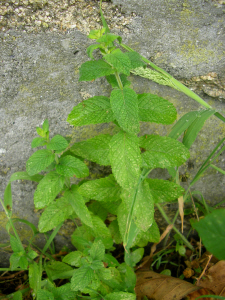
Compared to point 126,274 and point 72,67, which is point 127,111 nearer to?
point 72,67

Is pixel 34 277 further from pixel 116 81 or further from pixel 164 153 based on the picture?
pixel 116 81

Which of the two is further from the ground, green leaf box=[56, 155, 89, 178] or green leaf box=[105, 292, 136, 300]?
green leaf box=[56, 155, 89, 178]

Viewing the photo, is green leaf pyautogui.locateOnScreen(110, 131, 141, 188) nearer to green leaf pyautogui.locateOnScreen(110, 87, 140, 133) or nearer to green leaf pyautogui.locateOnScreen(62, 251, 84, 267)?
green leaf pyautogui.locateOnScreen(110, 87, 140, 133)

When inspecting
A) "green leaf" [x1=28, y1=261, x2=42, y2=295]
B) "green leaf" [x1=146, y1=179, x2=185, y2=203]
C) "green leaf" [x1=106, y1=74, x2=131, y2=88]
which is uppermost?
"green leaf" [x1=106, y1=74, x2=131, y2=88]

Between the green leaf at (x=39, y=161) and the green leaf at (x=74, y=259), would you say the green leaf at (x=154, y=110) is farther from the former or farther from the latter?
the green leaf at (x=74, y=259)

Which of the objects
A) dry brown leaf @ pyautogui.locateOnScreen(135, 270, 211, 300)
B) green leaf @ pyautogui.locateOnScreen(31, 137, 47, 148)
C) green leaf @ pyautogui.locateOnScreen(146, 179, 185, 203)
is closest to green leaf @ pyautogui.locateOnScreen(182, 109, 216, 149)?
green leaf @ pyautogui.locateOnScreen(146, 179, 185, 203)

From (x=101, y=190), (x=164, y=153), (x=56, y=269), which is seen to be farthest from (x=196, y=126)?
(x=56, y=269)
